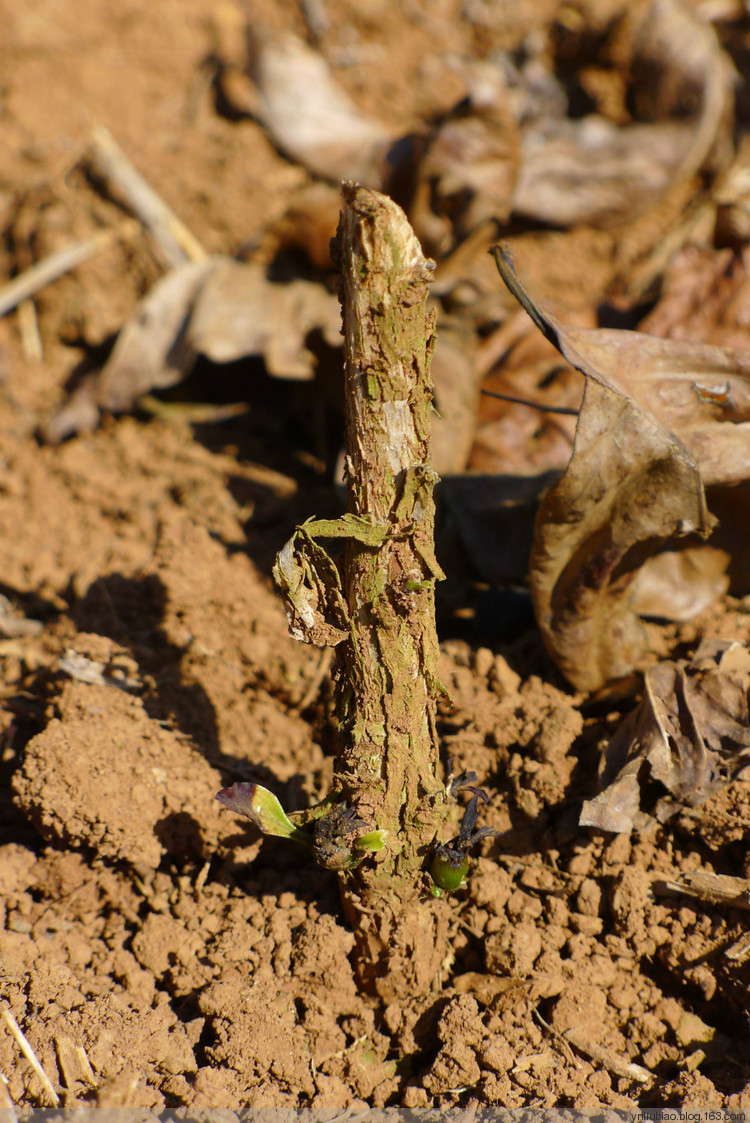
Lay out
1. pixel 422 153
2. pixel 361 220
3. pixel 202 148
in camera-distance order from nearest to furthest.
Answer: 1. pixel 361 220
2. pixel 422 153
3. pixel 202 148

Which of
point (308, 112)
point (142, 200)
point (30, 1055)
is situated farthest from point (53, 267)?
point (30, 1055)

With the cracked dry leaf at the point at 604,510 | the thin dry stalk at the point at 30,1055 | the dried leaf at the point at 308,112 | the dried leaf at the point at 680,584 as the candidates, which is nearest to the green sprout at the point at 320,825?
the thin dry stalk at the point at 30,1055

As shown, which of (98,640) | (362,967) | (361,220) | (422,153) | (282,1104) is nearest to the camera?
(361,220)

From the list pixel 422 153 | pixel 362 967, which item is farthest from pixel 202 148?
pixel 362 967

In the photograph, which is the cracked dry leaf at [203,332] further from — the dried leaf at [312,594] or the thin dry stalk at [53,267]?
the dried leaf at [312,594]

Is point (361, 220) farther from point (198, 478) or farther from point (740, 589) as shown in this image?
point (198, 478)

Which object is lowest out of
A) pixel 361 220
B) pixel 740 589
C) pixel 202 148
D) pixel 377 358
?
pixel 740 589

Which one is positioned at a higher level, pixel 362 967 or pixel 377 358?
pixel 377 358

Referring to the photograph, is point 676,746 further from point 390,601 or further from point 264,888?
point 264,888
